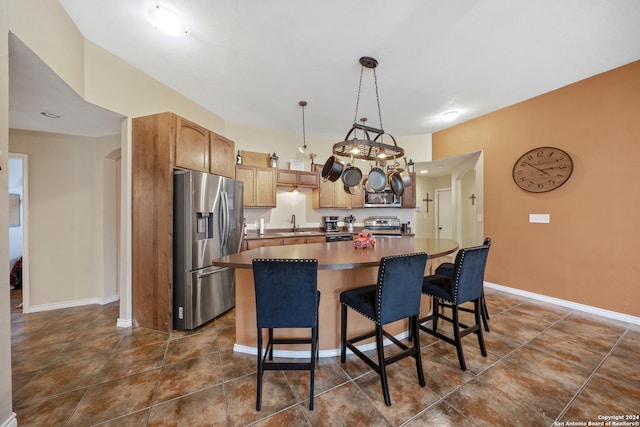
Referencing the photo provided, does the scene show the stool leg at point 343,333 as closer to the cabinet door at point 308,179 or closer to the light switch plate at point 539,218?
the cabinet door at point 308,179

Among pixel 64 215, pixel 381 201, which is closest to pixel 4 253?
pixel 64 215

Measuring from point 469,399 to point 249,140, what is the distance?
177 inches

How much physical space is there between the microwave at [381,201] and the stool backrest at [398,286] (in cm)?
344

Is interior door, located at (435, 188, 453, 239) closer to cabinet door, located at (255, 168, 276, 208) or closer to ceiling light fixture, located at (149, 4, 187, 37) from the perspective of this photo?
cabinet door, located at (255, 168, 276, 208)

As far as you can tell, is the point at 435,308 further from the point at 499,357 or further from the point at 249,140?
the point at 249,140

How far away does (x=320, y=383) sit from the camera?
174 cm

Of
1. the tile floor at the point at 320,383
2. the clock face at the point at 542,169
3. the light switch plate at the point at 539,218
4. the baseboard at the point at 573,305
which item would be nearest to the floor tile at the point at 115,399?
the tile floor at the point at 320,383

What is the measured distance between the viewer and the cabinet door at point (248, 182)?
3.99 metres

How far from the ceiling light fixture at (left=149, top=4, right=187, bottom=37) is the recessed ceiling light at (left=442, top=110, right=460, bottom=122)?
3760mm

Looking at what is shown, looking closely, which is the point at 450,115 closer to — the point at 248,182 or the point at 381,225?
the point at 381,225

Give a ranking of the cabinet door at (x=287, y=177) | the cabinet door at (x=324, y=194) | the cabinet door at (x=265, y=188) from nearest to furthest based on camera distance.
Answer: the cabinet door at (x=265, y=188), the cabinet door at (x=287, y=177), the cabinet door at (x=324, y=194)

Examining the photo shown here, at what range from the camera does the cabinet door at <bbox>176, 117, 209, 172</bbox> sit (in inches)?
102

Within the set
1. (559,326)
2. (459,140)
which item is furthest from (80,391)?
(459,140)

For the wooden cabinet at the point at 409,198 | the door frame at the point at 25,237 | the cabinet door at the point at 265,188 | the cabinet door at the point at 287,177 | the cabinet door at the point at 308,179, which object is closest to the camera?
the door frame at the point at 25,237
